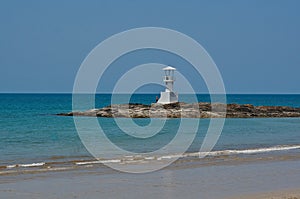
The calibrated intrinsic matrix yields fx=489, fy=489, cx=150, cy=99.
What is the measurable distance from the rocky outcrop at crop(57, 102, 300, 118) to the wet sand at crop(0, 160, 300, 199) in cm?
3876

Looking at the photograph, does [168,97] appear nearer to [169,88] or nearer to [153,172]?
[169,88]

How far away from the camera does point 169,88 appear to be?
58.4 metres

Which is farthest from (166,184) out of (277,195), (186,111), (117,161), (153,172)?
(186,111)

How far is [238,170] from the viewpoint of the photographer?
18.0 m

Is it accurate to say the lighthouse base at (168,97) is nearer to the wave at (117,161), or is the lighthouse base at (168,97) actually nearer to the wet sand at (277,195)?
the wave at (117,161)

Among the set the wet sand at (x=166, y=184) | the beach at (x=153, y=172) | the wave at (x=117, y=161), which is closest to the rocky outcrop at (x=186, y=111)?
the beach at (x=153, y=172)

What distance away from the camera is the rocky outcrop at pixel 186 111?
57531 millimetres

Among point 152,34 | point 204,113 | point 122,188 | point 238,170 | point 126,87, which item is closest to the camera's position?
point 122,188

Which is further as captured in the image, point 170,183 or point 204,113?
point 204,113

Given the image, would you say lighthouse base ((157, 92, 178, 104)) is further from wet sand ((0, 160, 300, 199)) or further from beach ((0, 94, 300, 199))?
wet sand ((0, 160, 300, 199))

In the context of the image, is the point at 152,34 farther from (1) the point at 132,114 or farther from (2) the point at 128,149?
(1) the point at 132,114

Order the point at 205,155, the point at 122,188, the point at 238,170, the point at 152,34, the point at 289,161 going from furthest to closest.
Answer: the point at 152,34
the point at 205,155
the point at 289,161
the point at 238,170
the point at 122,188

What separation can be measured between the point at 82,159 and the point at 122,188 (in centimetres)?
768

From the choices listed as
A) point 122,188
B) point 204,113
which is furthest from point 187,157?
point 204,113
